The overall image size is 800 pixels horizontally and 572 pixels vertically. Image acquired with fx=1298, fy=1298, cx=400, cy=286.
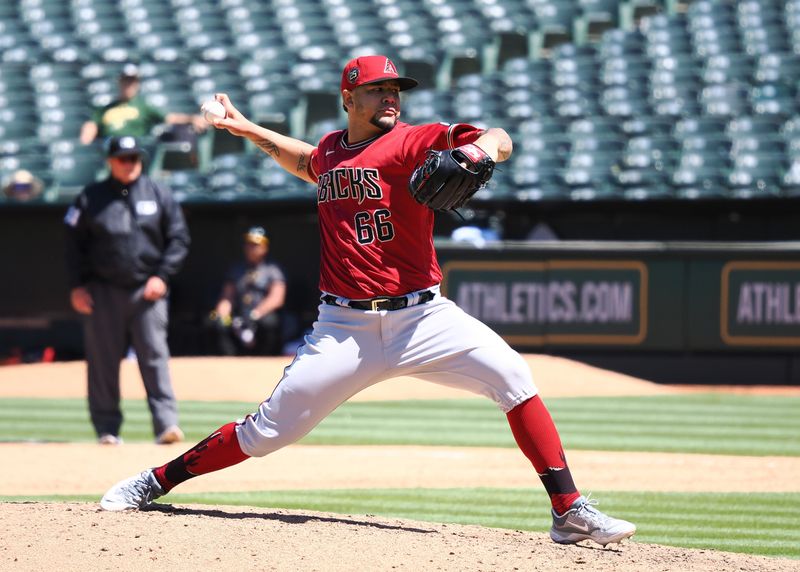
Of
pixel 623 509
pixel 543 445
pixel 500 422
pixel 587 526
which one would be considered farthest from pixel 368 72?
pixel 500 422

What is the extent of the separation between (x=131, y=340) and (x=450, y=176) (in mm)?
4146

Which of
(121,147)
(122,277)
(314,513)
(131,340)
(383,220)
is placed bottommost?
(314,513)

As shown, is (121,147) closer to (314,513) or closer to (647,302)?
(314,513)

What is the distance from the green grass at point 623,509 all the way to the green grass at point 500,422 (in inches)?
75.7

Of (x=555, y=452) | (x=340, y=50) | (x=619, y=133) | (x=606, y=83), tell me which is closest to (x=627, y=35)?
(x=606, y=83)

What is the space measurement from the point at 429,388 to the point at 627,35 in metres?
7.33

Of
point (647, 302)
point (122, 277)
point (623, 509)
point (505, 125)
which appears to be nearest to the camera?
point (623, 509)

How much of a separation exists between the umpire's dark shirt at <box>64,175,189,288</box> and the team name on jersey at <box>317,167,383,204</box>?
3303 mm

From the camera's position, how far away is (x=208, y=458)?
4820mm

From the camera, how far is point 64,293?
1451cm

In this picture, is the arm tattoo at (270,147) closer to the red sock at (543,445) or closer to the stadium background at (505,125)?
the red sock at (543,445)

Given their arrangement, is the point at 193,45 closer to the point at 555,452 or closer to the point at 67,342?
the point at 67,342

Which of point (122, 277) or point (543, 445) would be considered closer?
point (543, 445)

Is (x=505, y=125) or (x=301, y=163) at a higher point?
(x=505, y=125)
